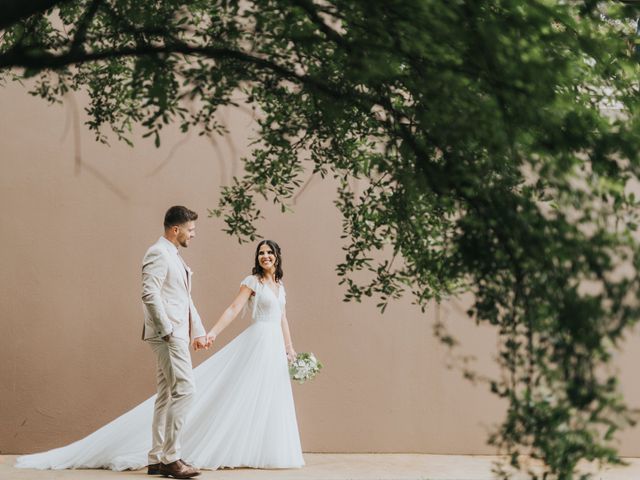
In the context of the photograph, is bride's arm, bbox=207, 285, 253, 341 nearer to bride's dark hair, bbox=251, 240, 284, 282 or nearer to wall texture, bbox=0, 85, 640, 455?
bride's dark hair, bbox=251, 240, 284, 282

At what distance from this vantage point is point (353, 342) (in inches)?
349

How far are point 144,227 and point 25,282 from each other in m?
1.15

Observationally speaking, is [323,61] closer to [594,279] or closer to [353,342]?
[594,279]

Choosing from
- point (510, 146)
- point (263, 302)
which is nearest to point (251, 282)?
point (263, 302)

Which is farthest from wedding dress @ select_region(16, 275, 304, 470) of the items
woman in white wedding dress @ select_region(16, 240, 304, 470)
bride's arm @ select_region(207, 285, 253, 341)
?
bride's arm @ select_region(207, 285, 253, 341)

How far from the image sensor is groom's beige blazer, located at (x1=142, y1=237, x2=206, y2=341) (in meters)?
6.92

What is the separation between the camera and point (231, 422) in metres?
7.67

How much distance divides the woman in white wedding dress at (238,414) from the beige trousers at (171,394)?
43cm

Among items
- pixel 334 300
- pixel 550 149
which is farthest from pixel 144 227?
pixel 550 149

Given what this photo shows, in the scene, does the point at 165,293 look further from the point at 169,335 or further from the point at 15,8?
the point at 15,8

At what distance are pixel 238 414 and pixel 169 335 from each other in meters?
1.10

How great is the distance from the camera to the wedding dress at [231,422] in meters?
7.50

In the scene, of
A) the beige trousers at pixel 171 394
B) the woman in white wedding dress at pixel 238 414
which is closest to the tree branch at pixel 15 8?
Result: the beige trousers at pixel 171 394

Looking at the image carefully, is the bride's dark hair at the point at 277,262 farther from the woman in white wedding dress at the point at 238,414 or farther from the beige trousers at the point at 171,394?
the beige trousers at the point at 171,394
